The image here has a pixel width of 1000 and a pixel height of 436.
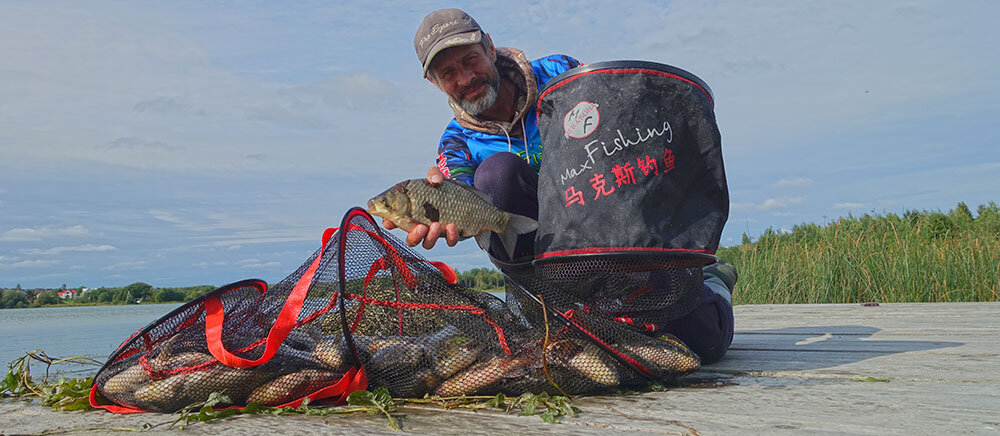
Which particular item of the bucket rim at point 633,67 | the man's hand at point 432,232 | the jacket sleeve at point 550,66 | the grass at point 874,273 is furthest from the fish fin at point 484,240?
the grass at point 874,273

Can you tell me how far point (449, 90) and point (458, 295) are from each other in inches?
58.0

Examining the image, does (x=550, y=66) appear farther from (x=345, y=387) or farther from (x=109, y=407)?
(x=109, y=407)

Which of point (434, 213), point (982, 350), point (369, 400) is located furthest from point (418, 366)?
point (982, 350)

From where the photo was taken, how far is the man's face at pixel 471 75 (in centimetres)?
321

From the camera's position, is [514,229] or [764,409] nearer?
[764,409]

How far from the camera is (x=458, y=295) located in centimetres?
218

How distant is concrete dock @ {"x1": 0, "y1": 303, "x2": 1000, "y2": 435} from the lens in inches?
65.5

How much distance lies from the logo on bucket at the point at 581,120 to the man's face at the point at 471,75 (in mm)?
1024

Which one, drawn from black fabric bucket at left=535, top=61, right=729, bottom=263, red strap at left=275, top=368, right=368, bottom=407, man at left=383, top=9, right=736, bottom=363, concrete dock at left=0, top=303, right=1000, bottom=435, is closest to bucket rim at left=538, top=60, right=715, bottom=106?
black fabric bucket at left=535, top=61, right=729, bottom=263

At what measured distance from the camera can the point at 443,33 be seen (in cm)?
317

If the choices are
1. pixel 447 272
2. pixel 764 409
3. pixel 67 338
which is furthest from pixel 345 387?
pixel 67 338

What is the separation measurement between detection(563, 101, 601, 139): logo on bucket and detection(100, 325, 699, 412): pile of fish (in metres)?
0.70

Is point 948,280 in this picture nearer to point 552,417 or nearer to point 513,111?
point 513,111

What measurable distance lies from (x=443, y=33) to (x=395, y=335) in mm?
1641
